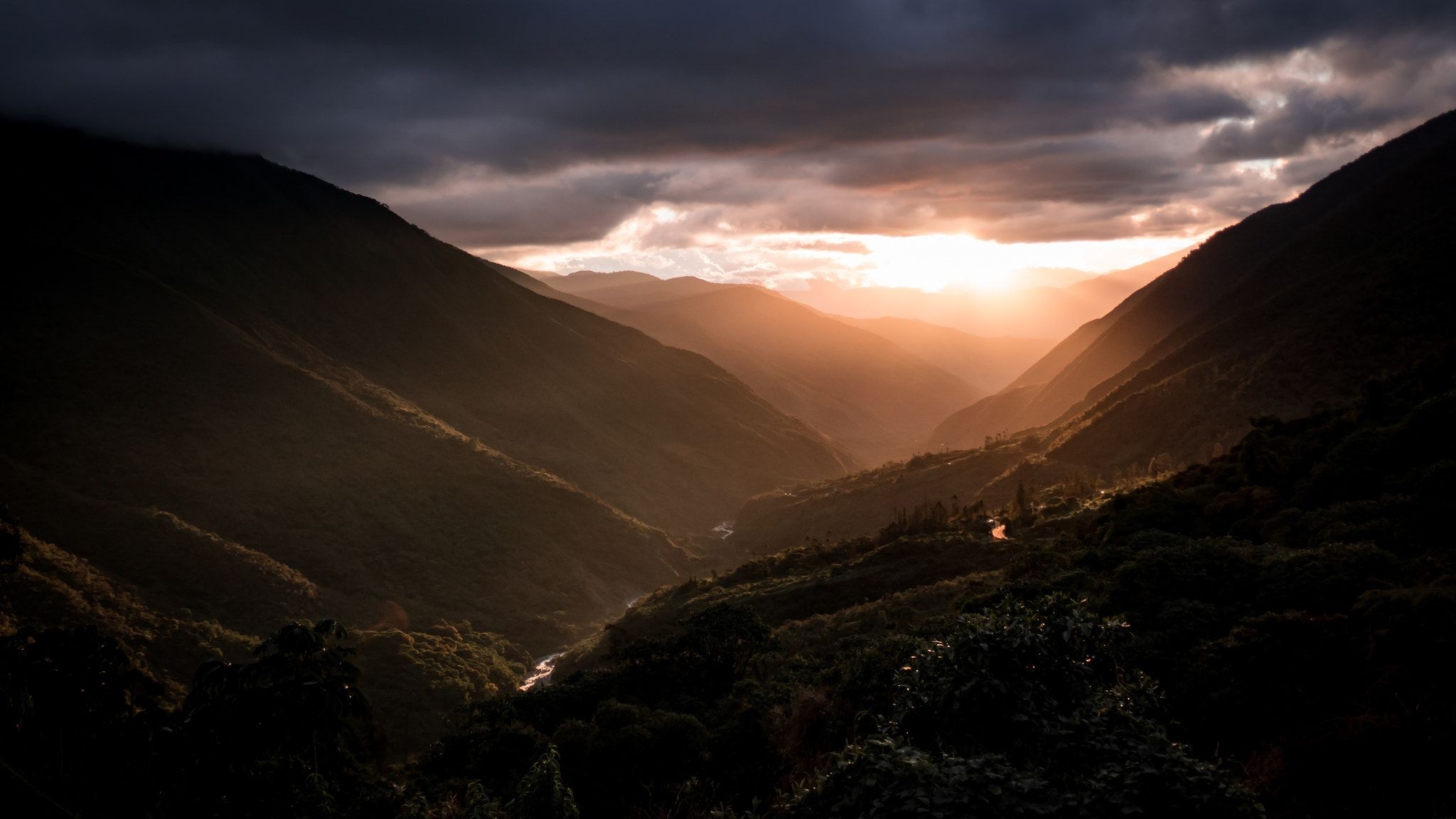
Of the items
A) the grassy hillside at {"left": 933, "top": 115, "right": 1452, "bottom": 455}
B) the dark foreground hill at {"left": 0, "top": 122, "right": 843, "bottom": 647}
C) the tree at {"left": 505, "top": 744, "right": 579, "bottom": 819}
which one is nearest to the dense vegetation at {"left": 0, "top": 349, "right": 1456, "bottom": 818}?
the tree at {"left": 505, "top": 744, "right": 579, "bottom": 819}

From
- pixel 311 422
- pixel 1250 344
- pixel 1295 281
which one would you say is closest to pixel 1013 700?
pixel 1250 344

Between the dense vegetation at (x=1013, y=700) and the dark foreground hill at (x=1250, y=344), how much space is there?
23.4 metres

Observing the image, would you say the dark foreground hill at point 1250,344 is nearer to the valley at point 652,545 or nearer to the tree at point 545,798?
the valley at point 652,545

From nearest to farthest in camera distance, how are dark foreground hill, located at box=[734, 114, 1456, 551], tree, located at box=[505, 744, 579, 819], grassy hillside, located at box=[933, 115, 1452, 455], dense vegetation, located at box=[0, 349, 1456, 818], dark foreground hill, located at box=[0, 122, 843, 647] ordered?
1. dense vegetation, located at box=[0, 349, 1456, 818]
2. tree, located at box=[505, 744, 579, 819]
3. dark foreground hill, located at box=[734, 114, 1456, 551]
4. grassy hillside, located at box=[933, 115, 1452, 455]
5. dark foreground hill, located at box=[0, 122, 843, 647]

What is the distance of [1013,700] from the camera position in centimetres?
1084

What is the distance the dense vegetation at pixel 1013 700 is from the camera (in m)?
10.2

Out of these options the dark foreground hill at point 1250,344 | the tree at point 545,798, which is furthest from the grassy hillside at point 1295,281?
the tree at point 545,798

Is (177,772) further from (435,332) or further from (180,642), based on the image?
(435,332)

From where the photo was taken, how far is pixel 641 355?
14588cm

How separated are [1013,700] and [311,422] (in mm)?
80904

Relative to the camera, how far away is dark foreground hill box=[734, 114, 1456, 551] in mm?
51375

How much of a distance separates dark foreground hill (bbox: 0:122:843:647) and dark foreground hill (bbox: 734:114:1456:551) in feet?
76.1

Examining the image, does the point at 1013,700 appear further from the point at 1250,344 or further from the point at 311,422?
the point at 311,422

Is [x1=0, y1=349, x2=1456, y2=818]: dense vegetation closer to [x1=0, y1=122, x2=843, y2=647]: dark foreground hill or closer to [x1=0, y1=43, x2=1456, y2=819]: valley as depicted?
[x1=0, y1=43, x2=1456, y2=819]: valley
